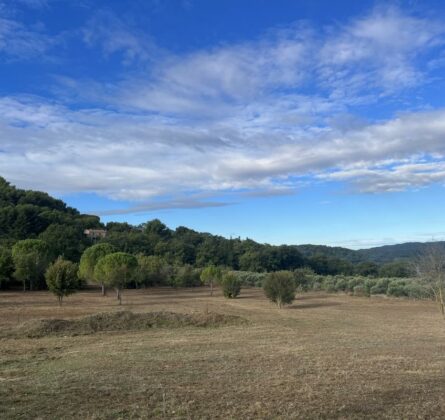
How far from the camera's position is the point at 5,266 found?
6681cm

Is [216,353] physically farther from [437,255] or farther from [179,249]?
[179,249]

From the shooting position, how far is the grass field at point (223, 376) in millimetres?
8438

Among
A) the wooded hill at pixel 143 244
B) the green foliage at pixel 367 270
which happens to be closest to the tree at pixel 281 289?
the wooded hill at pixel 143 244

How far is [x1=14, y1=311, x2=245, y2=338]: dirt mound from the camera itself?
74.0ft

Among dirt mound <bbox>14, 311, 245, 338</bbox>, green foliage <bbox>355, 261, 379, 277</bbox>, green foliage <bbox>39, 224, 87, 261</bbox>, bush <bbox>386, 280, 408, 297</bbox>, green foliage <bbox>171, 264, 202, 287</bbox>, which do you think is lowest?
dirt mound <bbox>14, 311, 245, 338</bbox>

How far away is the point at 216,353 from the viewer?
624 inches

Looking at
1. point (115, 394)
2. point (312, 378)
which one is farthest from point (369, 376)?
point (115, 394)

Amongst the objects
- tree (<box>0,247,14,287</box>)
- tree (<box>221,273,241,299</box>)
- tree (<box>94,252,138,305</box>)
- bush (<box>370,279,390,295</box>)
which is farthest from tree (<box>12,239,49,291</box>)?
bush (<box>370,279,390,295</box>)

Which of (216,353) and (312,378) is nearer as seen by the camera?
(312,378)

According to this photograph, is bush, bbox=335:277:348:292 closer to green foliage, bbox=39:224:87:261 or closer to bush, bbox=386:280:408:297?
bush, bbox=386:280:408:297

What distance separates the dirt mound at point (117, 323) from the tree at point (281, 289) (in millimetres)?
16072

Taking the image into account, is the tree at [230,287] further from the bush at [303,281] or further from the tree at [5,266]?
the tree at [5,266]

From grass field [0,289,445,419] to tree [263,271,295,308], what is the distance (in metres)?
22.0

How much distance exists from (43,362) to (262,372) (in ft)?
22.0
